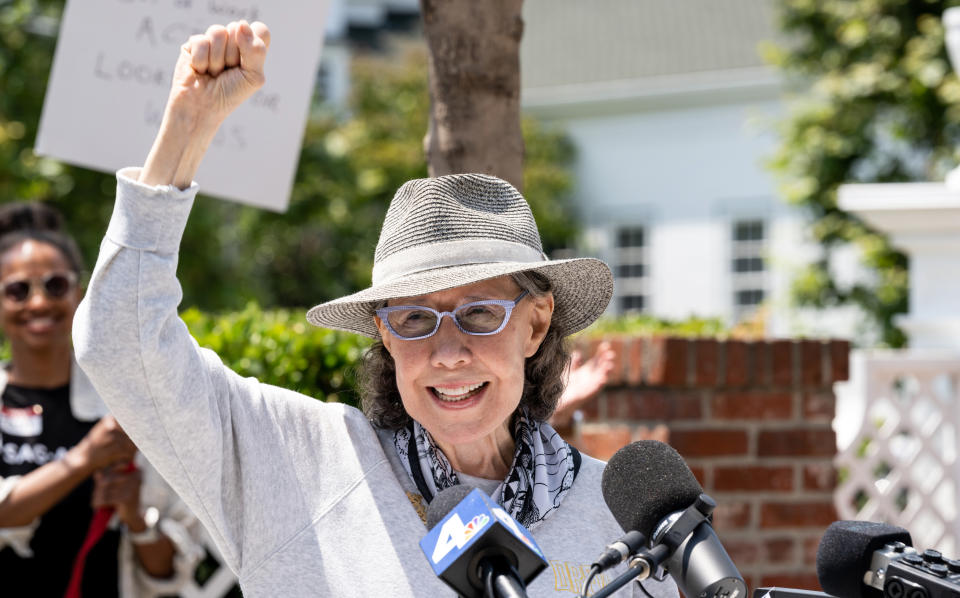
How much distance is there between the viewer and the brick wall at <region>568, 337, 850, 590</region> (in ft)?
13.0

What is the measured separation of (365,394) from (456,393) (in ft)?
1.15

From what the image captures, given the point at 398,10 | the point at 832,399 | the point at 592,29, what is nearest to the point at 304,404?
the point at 832,399

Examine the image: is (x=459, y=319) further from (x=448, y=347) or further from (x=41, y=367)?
(x=41, y=367)

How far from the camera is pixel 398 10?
27.0 m

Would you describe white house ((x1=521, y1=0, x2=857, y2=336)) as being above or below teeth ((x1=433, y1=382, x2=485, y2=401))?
above

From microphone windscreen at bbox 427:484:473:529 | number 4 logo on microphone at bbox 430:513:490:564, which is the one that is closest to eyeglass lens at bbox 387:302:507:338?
microphone windscreen at bbox 427:484:473:529

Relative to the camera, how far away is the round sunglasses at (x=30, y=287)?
3.52 metres

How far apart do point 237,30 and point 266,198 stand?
1.42 m

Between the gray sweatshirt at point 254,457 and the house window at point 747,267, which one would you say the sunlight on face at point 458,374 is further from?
the house window at point 747,267

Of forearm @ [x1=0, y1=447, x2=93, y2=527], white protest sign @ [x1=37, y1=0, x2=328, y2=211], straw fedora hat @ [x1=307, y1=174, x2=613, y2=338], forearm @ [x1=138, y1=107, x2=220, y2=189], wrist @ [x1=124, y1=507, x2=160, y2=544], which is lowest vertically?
wrist @ [x1=124, y1=507, x2=160, y2=544]

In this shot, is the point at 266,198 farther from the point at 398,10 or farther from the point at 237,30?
the point at 398,10

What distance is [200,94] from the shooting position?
5.90 ft

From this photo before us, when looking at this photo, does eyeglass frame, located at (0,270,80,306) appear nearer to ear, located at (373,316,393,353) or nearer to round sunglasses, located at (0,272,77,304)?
round sunglasses, located at (0,272,77,304)

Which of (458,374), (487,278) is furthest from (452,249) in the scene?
(458,374)
